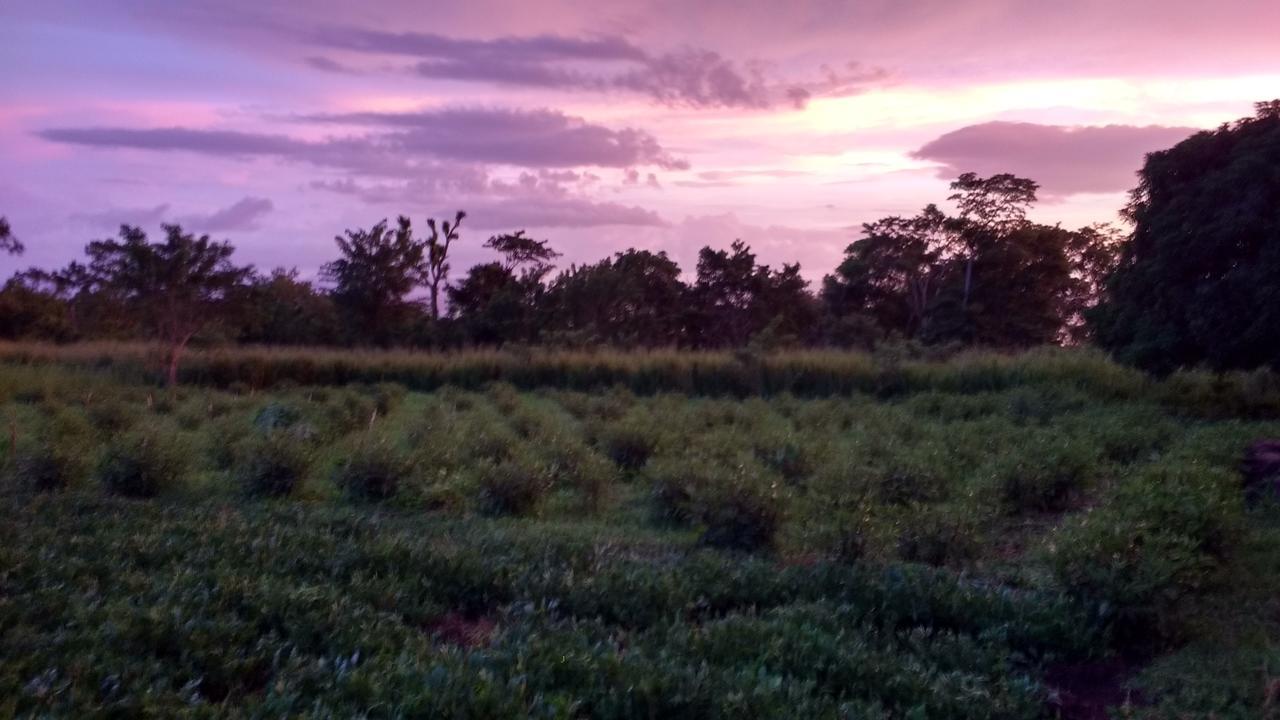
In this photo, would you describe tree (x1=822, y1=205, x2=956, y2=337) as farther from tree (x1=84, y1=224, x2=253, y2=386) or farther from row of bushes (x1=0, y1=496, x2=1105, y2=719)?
row of bushes (x1=0, y1=496, x2=1105, y2=719)

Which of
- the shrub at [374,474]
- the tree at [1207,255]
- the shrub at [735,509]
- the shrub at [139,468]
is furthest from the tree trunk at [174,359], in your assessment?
the tree at [1207,255]

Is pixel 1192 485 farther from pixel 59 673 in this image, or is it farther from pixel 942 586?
pixel 59 673

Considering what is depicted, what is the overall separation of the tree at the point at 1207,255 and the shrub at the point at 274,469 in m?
10.8

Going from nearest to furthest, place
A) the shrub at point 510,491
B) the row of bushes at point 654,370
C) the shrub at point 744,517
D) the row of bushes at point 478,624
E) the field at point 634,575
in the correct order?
the row of bushes at point 478,624 → the field at point 634,575 → the shrub at point 744,517 → the shrub at point 510,491 → the row of bushes at point 654,370

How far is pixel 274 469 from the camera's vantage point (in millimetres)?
8969

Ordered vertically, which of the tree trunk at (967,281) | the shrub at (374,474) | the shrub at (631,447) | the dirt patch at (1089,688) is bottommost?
the dirt patch at (1089,688)

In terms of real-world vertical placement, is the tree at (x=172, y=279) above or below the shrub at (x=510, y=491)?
above

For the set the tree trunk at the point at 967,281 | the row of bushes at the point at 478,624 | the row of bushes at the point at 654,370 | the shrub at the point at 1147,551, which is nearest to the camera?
the row of bushes at the point at 478,624

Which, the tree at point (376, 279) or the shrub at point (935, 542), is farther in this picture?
the tree at point (376, 279)

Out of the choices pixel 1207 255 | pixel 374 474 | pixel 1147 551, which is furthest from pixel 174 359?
pixel 1147 551

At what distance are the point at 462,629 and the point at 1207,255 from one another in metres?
11.5

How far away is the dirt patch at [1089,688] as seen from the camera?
15.1ft

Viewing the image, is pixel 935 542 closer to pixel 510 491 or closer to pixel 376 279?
pixel 510 491

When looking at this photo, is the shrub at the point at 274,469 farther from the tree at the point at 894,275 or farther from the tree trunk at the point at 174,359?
the tree at the point at 894,275
